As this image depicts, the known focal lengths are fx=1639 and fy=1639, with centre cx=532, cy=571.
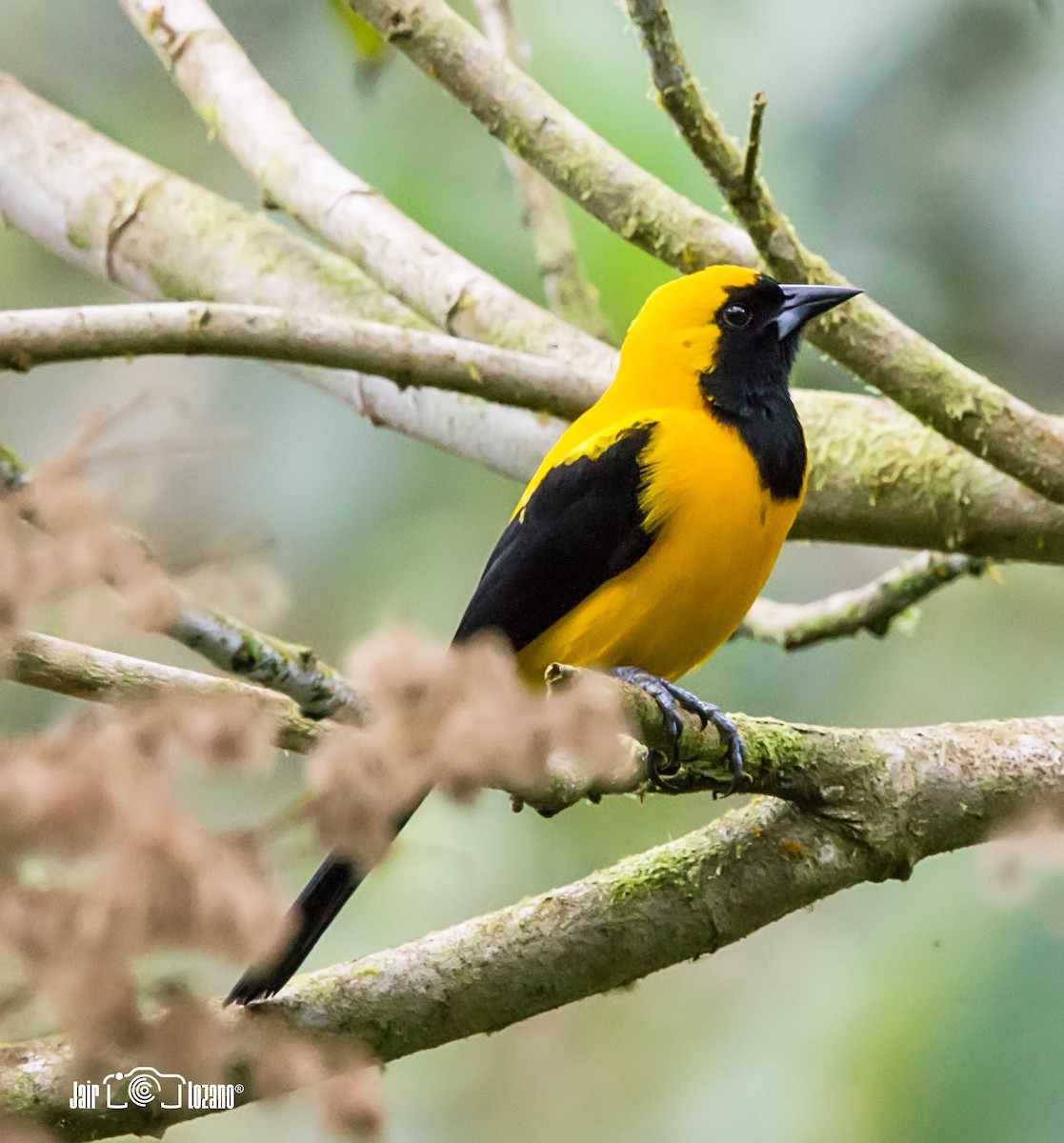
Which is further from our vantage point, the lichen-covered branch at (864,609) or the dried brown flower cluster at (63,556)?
the lichen-covered branch at (864,609)

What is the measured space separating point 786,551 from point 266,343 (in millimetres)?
2873

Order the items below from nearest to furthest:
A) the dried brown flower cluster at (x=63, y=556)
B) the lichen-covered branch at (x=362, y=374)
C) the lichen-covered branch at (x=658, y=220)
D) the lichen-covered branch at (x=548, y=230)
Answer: the dried brown flower cluster at (x=63, y=556)
the lichen-covered branch at (x=658, y=220)
the lichen-covered branch at (x=362, y=374)
the lichen-covered branch at (x=548, y=230)

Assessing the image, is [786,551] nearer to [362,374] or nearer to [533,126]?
[362,374]

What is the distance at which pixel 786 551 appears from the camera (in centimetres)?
538

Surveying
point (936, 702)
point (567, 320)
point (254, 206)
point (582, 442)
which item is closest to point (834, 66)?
point (567, 320)

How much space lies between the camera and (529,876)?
15.5 ft

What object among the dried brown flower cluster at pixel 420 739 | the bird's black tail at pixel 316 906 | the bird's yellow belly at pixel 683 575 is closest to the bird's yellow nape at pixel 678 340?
the bird's yellow belly at pixel 683 575

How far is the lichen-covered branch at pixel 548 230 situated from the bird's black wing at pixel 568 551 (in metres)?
1.17

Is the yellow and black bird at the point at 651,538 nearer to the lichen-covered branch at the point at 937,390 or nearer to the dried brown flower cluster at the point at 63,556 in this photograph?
the lichen-covered branch at the point at 937,390

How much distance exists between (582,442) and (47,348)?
1036mm

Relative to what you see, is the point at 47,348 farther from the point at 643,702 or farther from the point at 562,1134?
the point at 562,1134

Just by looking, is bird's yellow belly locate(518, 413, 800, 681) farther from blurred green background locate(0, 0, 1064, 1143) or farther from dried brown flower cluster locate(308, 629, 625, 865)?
dried brown flower cluster locate(308, 629, 625, 865)

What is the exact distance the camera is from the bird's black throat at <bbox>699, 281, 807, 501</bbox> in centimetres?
308

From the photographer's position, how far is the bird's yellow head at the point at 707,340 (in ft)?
10.8
